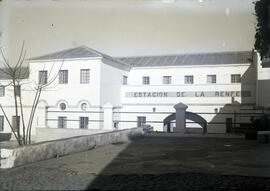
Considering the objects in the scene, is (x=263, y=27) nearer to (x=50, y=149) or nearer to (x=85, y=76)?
(x=50, y=149)

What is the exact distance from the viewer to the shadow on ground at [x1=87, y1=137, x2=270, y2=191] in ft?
17.9

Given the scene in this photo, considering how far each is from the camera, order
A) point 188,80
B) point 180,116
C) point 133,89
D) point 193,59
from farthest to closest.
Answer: point 193,59 → point 188,80 → point 133,89 → point 180,116

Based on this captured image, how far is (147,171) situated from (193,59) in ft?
91.5

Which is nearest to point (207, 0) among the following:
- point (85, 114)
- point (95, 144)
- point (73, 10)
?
point (73, 10)

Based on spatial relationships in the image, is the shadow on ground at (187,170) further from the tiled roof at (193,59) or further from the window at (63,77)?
the tiled roof at (193,59)

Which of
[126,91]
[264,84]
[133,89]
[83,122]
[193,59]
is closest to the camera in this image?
[264,84]

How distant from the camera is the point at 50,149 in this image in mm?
8211

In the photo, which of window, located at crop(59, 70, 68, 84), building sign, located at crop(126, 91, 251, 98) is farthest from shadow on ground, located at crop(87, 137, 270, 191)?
window, located at crop(59, 70, 68, 84)

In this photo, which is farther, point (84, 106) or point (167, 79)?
point (167, 79)

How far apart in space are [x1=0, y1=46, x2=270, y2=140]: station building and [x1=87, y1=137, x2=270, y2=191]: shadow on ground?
1821 centimetres

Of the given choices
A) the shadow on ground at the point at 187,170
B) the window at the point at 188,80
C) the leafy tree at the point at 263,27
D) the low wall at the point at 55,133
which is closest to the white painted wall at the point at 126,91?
the window at the point at 188,80

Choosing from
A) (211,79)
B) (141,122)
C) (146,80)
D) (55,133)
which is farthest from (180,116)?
(146,80)

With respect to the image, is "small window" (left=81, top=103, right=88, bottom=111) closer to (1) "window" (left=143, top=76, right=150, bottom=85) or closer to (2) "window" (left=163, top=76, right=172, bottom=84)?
(1) "window" (left=143, top=76, right=150, bottom=85)

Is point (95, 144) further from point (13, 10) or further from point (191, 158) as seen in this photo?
point (13, 10)
